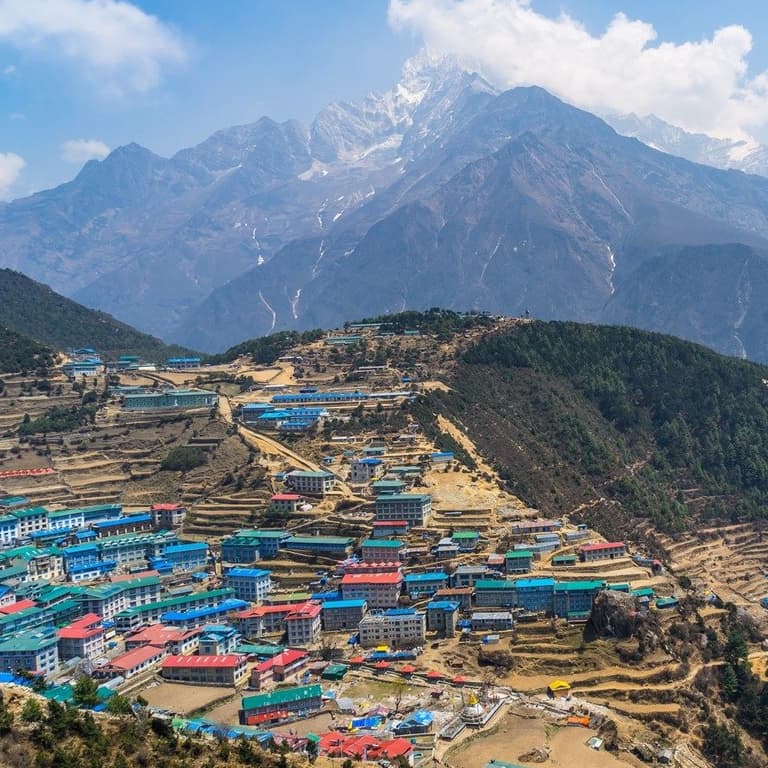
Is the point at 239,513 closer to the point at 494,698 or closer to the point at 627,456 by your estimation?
the point at 494,698

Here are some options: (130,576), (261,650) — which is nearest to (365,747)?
(261,650)

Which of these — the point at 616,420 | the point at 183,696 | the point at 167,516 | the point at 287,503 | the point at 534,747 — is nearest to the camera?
the point at 534,747

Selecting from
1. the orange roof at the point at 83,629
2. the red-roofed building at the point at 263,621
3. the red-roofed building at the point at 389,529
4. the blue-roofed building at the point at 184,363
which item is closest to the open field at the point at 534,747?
the red-roofed building at the point at 263,621

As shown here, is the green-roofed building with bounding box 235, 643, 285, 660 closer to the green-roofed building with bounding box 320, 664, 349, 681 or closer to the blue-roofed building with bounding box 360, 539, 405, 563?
the green-roofed building with bounding box 320, 664, 349, 681

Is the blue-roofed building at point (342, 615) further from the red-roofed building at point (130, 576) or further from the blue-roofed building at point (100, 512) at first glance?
the blue-roofed building at point (100, 512)

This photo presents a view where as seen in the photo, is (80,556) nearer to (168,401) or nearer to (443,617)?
(443,617)
